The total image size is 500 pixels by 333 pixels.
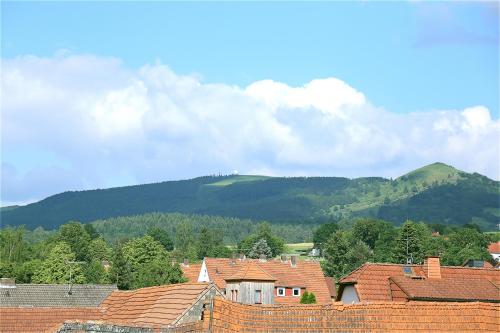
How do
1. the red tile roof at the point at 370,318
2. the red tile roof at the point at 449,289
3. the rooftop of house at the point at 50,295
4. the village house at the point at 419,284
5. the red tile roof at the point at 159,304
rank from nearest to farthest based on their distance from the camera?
1. the red tile roof at the point at 370,318
2. the red tile roof at the point at 159,304
3. the red tile roof at the point at 449,289
4. the village house at the point at 419,284
5. the rooftop of house at the point at 50,295

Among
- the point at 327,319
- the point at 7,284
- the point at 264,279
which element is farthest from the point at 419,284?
the point at 327,319

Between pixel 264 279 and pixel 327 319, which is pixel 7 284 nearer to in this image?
pixel 264 279

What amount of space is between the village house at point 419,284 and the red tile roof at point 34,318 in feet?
55.9

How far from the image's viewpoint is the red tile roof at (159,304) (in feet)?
109

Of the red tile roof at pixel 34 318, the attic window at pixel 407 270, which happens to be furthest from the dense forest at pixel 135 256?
the red tile roof at pixel 34 318

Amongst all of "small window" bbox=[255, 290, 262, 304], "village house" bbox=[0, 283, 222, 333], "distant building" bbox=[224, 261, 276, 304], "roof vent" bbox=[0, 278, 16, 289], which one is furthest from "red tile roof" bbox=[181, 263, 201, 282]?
"village house" bbox=[0, 283, 222, 333]

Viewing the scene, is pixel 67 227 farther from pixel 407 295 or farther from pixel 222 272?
pixel 407 295

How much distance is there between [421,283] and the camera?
179ft

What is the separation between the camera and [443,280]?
55.7 meters

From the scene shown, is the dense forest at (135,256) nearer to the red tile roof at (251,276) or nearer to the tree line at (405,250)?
the tree line at (405,250)

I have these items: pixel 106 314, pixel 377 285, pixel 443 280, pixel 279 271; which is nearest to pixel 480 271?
pixel 443 280

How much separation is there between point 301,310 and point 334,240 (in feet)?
474

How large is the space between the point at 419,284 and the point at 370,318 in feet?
103

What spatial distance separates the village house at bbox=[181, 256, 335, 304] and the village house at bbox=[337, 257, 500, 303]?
7.86 metres
